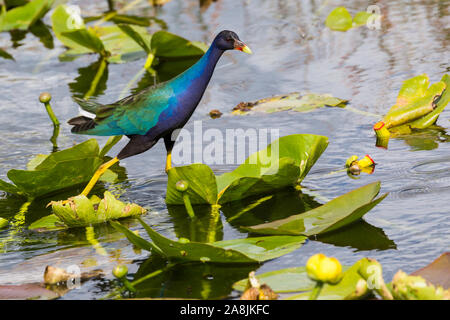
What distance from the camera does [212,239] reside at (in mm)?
2771

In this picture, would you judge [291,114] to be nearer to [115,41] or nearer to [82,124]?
[82,124]

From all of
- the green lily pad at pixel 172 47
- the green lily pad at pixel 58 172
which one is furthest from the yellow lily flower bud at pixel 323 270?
the green lily pad at pixel 172 47

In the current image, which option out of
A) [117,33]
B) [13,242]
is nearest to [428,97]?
[13,242]

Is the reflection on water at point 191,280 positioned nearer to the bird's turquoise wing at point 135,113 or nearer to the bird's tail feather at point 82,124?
the bird's turquoise wing at point 135,113

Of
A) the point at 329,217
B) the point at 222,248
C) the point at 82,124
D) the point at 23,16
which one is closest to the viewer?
the point at 222,248

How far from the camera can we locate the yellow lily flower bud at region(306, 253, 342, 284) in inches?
70.1

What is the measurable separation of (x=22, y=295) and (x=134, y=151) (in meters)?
1.07

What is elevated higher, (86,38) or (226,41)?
(226,41)

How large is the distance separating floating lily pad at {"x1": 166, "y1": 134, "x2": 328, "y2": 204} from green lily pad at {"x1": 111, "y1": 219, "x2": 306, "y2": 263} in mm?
385

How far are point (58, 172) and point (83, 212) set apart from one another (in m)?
0.38

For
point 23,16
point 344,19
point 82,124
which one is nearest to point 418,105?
point 82,124

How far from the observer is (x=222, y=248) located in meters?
2.35
